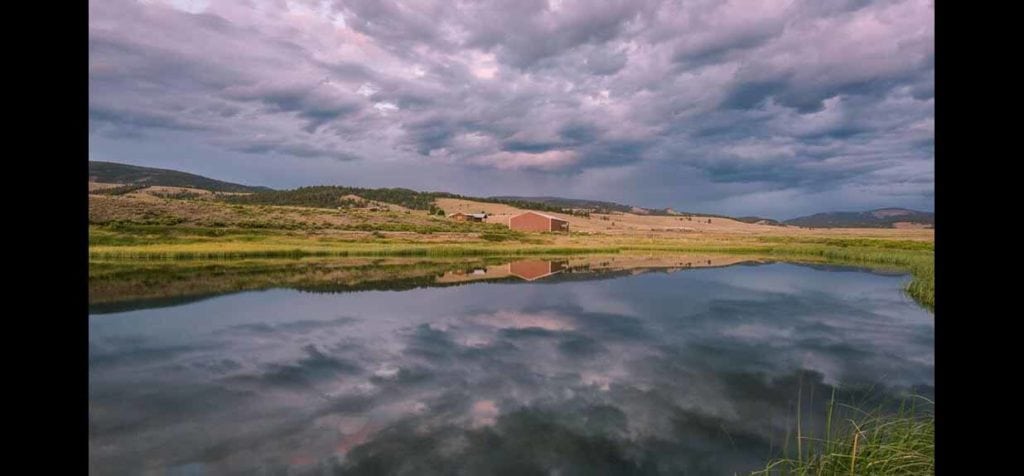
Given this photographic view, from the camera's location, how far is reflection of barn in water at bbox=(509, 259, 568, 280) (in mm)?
32772

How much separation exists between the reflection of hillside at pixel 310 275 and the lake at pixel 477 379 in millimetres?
938

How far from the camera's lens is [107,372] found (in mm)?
11586

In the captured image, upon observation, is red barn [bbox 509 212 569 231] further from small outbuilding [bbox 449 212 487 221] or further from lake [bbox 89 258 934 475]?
lake [bbox 89 258 934 475]

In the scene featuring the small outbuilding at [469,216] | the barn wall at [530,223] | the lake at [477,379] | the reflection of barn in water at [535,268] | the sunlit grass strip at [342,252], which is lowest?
the lake at [477,379]

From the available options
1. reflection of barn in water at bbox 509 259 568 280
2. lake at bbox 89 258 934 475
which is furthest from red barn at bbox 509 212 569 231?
lake at bbox 89 258 934 475

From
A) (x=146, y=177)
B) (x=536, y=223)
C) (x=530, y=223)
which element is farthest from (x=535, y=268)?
(x=146, y=177)

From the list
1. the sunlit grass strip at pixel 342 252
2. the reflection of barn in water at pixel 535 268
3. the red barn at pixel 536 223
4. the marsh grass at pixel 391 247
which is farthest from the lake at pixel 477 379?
the red barn at pixel 536 223

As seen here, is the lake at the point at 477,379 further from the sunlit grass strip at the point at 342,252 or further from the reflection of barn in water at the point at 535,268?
the sunlit grass strip at the point at 342,252

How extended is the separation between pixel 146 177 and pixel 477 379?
181340 millimetres

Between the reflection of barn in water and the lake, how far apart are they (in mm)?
9894

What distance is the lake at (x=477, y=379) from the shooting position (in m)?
7.60

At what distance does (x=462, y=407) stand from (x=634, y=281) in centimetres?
2140
